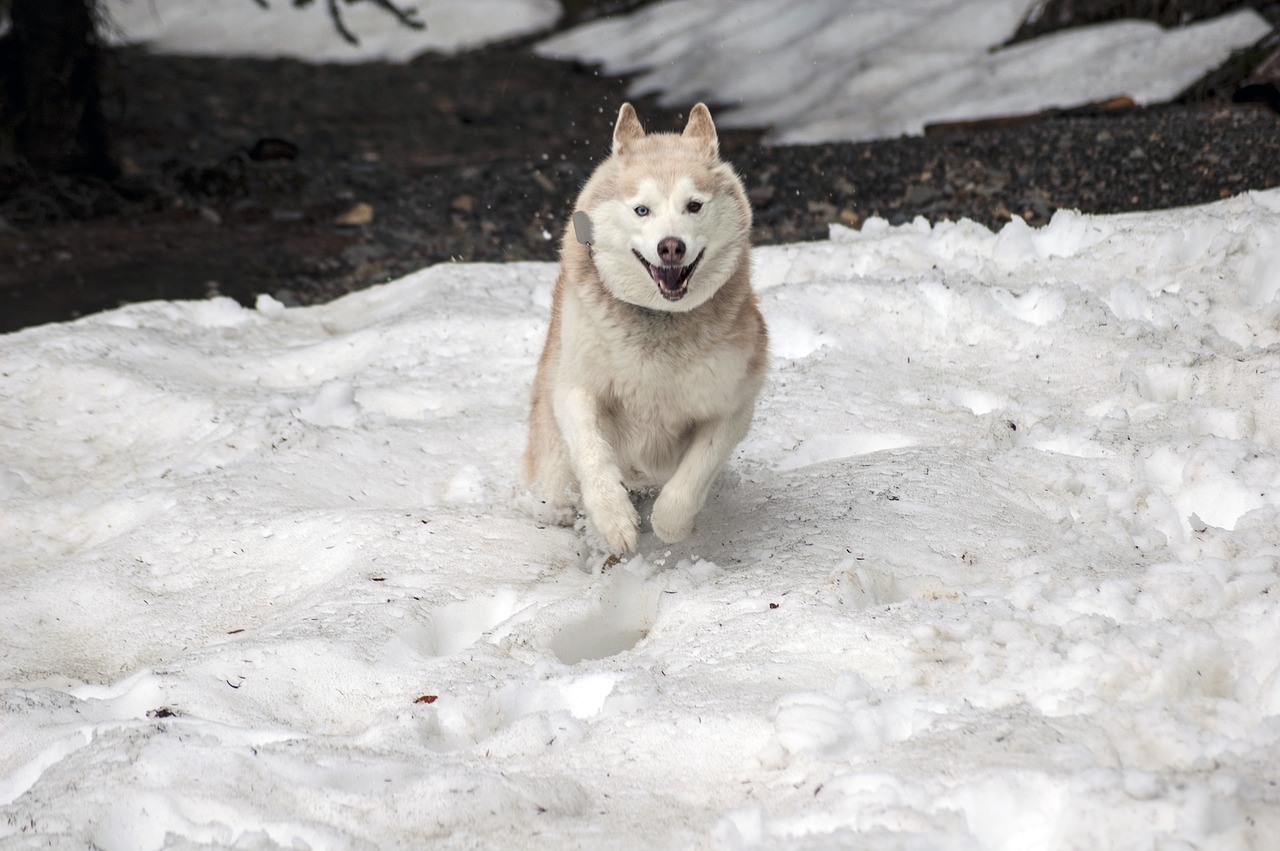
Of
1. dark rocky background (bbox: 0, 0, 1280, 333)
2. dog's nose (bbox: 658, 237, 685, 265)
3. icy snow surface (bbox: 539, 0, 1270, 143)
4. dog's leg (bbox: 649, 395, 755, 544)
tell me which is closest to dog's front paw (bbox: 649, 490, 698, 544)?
dog's leg (bbox: 649, 395, 755, 544)

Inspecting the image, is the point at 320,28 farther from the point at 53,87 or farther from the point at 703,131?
the point at 703,131

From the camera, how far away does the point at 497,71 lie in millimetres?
15766

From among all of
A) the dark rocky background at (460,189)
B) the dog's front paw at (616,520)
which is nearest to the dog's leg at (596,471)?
the dog's front paw at (616,520)

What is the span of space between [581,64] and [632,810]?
46.8ft

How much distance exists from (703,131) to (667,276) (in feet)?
2.66

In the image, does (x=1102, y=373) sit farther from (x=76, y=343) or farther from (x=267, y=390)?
(x=76, y=343)

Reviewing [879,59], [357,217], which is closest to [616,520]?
[357,217]

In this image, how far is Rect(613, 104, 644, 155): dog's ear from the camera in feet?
13.5

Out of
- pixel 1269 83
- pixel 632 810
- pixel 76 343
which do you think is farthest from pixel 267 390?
pixel 1269 83

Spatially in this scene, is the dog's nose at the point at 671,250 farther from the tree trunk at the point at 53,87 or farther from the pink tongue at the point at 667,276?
the tree trunk at the point at 53,87

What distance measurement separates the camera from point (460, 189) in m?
9.66

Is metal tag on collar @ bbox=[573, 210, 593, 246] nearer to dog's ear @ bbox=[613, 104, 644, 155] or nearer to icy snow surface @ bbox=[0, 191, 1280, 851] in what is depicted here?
dog's ear @ bbox=[613, 104, 644, 155]

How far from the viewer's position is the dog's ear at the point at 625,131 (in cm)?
411

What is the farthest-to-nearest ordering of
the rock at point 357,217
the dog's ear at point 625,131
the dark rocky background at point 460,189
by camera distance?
the rock at point 357,217 → the dark rocky background at point 460,189 → the dog's ear at point 625,131
